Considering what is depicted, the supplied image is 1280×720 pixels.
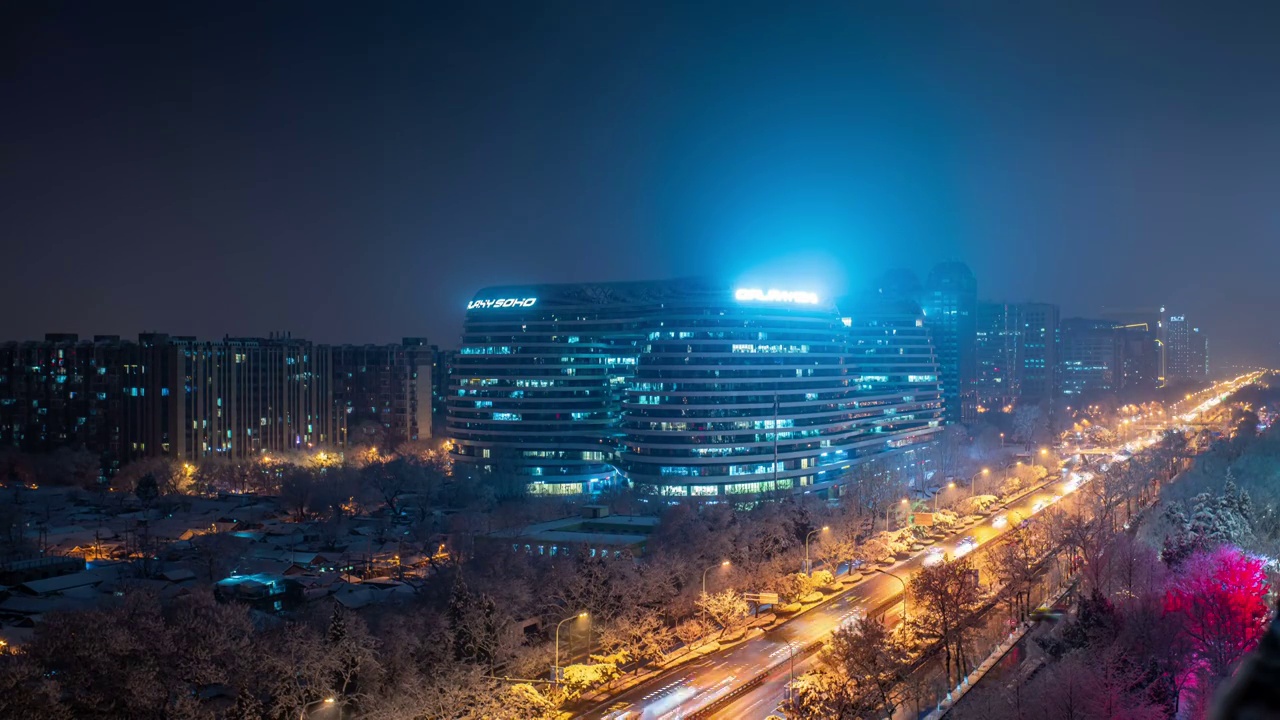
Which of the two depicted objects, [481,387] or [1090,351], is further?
[1090,351]

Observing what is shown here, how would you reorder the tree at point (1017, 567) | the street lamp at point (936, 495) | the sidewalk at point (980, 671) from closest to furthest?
1. the sidewalk at point (980, 671)
2. the tree at point (1017, 567)
3. the street lamp at point (936, 495)

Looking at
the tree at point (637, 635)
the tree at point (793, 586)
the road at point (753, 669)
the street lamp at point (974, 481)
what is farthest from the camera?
the street lamp at point (974, 481)

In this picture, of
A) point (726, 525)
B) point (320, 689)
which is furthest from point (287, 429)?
point (320, 689)

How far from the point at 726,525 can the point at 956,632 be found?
608 inches

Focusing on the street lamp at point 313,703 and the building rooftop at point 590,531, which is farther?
the building rooftop at point 590,531

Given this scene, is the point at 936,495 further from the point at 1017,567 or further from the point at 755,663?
the point at 755,663

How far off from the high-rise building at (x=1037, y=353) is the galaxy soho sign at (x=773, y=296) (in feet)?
285

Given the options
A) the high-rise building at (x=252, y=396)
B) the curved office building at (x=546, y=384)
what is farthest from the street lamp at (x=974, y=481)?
the high-rise building at (x=252, y=396)

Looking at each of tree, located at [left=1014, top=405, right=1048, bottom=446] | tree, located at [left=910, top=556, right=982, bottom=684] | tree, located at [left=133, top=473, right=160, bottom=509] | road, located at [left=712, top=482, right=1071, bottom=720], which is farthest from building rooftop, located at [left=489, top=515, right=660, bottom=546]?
tree, located at [left=1014, top=405, right=1048, bottom=446]

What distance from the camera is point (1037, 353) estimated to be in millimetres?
143625

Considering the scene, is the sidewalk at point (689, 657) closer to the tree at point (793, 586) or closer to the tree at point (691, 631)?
the tree at point (691, 631)

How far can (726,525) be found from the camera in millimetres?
41344

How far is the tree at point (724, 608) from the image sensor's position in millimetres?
31328

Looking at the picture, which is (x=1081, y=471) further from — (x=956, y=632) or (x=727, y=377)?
(x=956, y=632)
